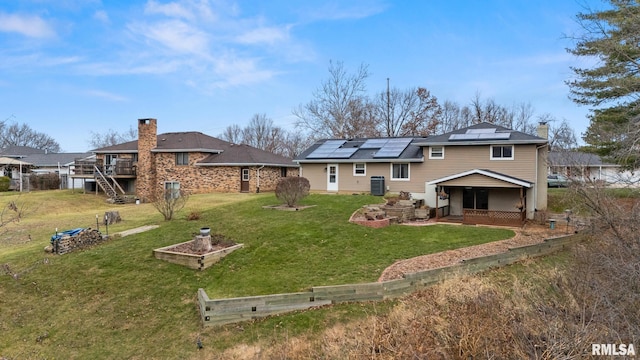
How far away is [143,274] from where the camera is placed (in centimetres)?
1106

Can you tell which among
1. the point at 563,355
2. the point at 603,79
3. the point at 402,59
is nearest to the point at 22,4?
the point at 563,355

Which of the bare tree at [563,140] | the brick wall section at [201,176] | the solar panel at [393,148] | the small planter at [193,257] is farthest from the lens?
the brick wall section at [201,176]

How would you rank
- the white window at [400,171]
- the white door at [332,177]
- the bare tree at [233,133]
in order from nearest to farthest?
1. the white window at [400,171]
2. the white door at [332,177]
3. the bare tree at [233,133]

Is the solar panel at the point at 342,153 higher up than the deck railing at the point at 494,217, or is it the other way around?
the solar panel at the point at 342,153

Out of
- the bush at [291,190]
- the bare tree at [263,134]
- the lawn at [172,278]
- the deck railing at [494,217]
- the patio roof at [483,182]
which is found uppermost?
the bare tree at [263,134]

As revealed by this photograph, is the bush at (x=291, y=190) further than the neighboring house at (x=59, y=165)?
No

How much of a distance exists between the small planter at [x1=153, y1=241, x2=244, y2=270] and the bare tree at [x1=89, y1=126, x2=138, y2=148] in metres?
63.8

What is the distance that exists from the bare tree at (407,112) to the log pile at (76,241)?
33.3 meters

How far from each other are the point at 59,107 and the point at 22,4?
19.8 metres

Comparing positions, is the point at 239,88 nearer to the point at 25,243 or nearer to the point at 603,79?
the point at 25,243

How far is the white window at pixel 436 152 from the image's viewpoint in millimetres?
21047

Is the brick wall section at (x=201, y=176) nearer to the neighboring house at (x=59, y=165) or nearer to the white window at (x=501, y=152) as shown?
the neighboring house at (x=59, y=165)

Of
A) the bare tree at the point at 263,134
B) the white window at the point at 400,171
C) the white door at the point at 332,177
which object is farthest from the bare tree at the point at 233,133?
the white window at the point at 400,171

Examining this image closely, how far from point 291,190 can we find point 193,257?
7.63 m
